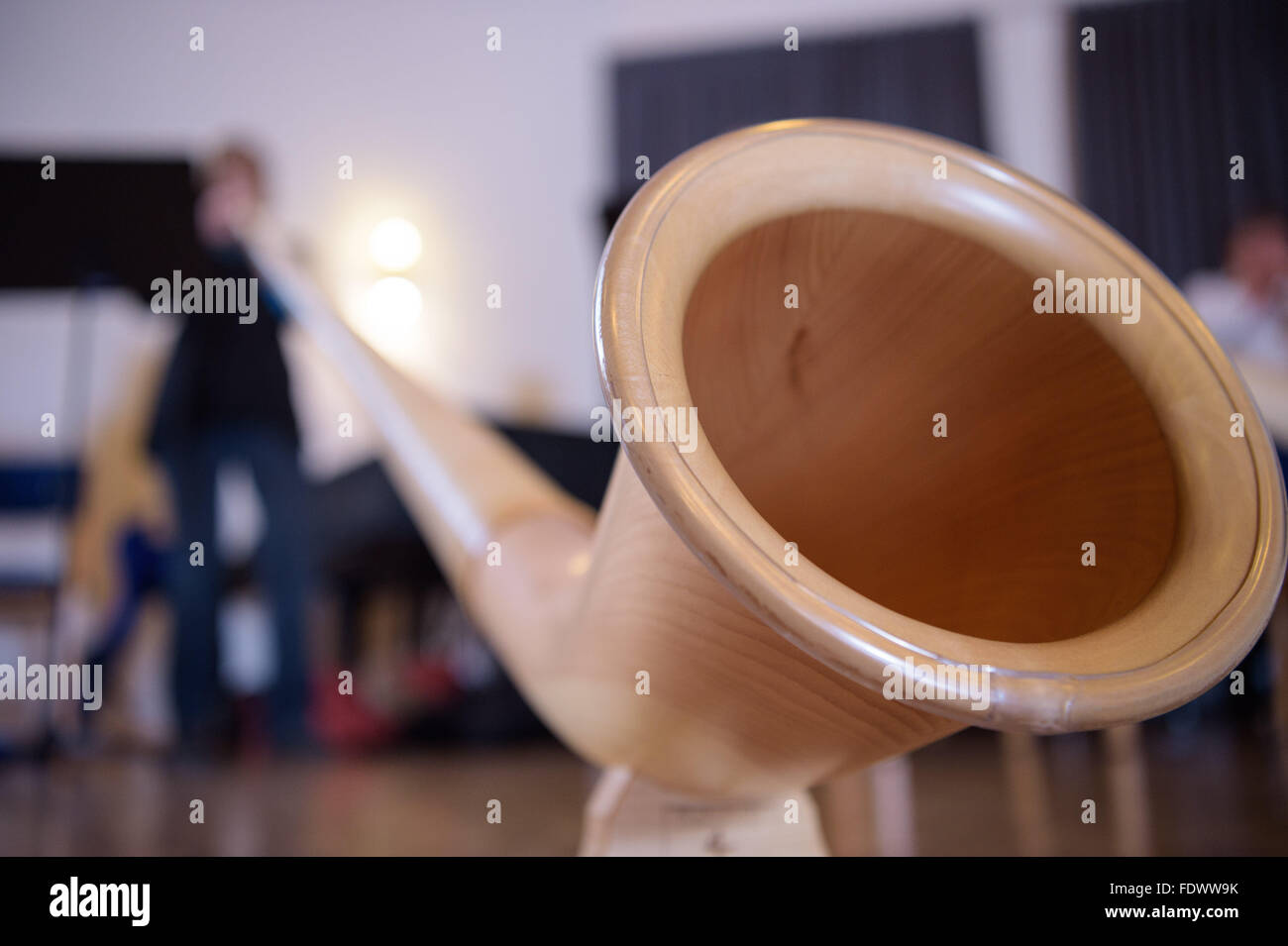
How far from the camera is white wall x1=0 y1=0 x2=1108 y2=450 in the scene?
127 inches

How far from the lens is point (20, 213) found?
1.98m

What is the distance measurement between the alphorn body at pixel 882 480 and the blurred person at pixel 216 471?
66.0 inches

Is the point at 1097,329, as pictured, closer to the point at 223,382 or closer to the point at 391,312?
the point at 223,382

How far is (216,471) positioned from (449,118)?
76.3 inches

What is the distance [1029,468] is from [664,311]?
10.4 inches

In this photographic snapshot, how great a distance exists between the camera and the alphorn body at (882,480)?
→ 1.03ft

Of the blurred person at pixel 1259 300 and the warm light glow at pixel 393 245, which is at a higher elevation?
the warm light glow at pixel 393 245

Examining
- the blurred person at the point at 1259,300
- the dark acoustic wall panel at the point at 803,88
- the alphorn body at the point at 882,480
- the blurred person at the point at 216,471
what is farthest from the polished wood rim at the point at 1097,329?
the dark acoustic wall panel at the point at 803,88

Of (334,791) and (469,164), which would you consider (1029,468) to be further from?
(469,164)

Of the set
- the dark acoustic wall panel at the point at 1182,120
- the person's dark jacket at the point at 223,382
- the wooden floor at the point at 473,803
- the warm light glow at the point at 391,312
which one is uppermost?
the dark acoustic wall panel at the point at 1182,120

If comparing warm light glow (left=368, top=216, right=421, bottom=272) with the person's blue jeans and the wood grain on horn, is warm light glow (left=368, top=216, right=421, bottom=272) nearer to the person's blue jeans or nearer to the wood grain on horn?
the person's blue jeans

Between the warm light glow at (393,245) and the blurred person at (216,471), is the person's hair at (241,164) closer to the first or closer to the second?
the blurred person at (216,471)

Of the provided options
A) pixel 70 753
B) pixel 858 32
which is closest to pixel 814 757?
pixel 70 753

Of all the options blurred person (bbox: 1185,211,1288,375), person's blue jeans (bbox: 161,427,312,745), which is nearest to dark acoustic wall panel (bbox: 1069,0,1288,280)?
blurred person (bbox: 1185,211,1288,375)
